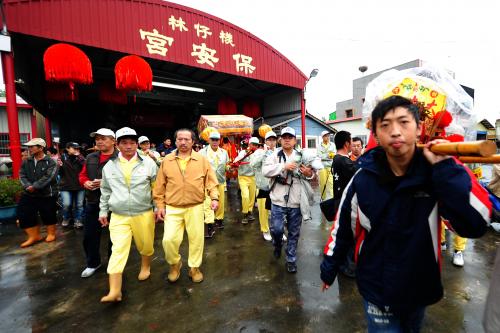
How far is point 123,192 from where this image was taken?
292 cm

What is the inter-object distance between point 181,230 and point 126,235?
0.64 m

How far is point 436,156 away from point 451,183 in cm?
13

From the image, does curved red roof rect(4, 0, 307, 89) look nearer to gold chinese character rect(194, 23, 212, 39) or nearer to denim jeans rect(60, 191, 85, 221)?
gold chinese character rect(194, 23, 212, 39)

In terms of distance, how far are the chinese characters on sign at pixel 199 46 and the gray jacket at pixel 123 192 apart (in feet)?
21.9

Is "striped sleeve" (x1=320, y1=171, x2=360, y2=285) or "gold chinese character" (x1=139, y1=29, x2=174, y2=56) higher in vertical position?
"gold chinese character" (x1=139, y1=29, x2=174, y2=56)

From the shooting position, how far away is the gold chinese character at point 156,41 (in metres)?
8.11

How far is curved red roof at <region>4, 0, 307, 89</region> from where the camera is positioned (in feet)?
21.7

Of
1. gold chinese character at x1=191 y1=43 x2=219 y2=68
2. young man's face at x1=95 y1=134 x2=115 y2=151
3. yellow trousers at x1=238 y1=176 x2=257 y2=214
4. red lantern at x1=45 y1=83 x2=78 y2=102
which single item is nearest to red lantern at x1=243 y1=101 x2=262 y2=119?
gold chinese character at x1=191 y1=43 x2=219 y2=68

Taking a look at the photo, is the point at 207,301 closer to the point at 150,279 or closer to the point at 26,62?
the point at 150,279

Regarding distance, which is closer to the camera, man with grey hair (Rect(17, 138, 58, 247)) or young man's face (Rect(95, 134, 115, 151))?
young man's face (Rect(95, 134, 115, 151))

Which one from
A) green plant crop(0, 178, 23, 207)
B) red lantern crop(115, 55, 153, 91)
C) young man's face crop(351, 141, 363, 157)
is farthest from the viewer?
red lantern crop(115, 55, 153, 91)

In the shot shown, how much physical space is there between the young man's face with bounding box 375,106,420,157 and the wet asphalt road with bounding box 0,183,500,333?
1.90m

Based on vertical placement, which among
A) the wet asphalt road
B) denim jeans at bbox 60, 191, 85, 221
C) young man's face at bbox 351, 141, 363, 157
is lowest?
the wet asphalt road

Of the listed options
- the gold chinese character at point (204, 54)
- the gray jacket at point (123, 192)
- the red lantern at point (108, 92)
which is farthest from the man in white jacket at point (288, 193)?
the red lantern at point (108, 92)
